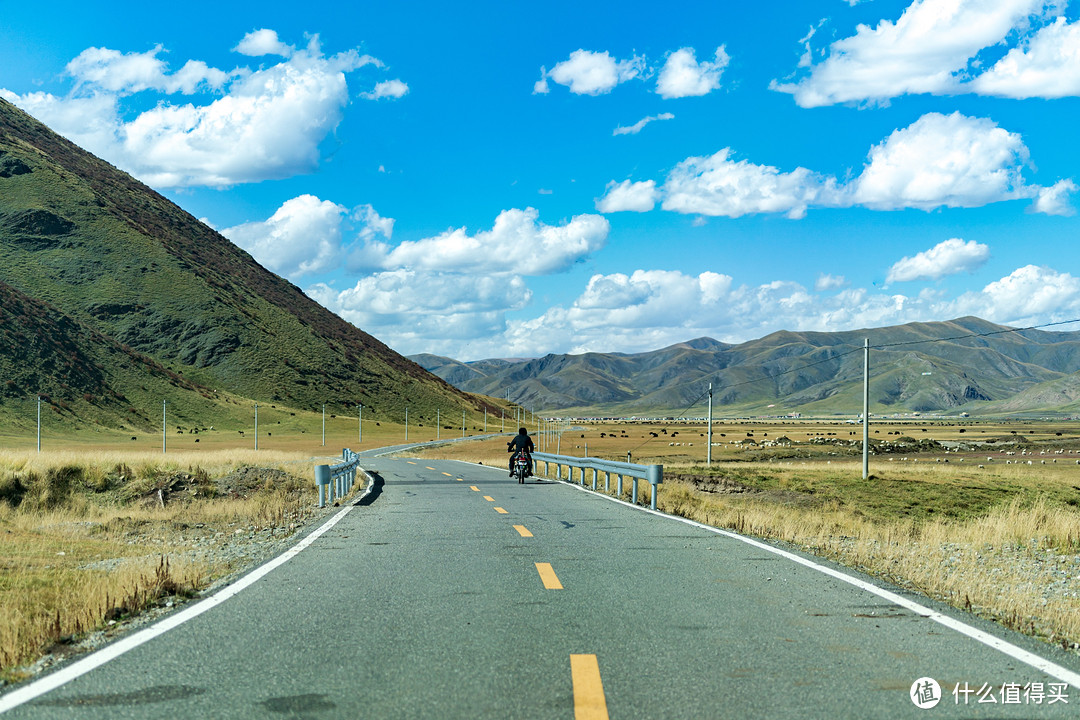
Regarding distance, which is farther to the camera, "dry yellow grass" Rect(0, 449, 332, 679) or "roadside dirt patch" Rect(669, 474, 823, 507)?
"roadside dirt patch" Rect(669, 474, 823, 507)

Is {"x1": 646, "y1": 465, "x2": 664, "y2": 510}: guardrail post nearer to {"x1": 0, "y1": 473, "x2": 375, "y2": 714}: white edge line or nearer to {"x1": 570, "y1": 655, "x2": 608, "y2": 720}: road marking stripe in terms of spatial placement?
{"x1": 0, "y1": 473, "x2": 375, "y2": 714}: white edge line

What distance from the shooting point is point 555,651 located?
21.1 feet

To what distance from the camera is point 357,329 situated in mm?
192750

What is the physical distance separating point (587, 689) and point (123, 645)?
3437 mm

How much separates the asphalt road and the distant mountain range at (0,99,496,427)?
329ft

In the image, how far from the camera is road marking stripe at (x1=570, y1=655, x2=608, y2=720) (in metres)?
5.06

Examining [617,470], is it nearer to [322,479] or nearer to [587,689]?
[322,479]

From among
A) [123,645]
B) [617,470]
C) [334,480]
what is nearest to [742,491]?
[617,470]

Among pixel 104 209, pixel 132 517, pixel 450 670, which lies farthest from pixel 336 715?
pixel 104 209

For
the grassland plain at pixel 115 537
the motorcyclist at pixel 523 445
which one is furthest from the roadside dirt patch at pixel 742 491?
the grassland plain at pixel 115 537

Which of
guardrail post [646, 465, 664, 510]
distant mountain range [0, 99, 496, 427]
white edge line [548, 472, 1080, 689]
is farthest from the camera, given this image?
distant mountain range [0, 99, 496, 427]

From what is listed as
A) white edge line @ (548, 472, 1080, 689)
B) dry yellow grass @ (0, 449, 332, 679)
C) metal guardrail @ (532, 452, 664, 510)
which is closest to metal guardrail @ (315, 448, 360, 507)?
dry yellow grass @ (0, 449, 332, 679)

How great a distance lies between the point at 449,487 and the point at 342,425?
10639 centimetres

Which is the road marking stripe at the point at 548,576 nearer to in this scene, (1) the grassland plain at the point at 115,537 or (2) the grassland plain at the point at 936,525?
(1) the grassland plain at the point at 115,537
